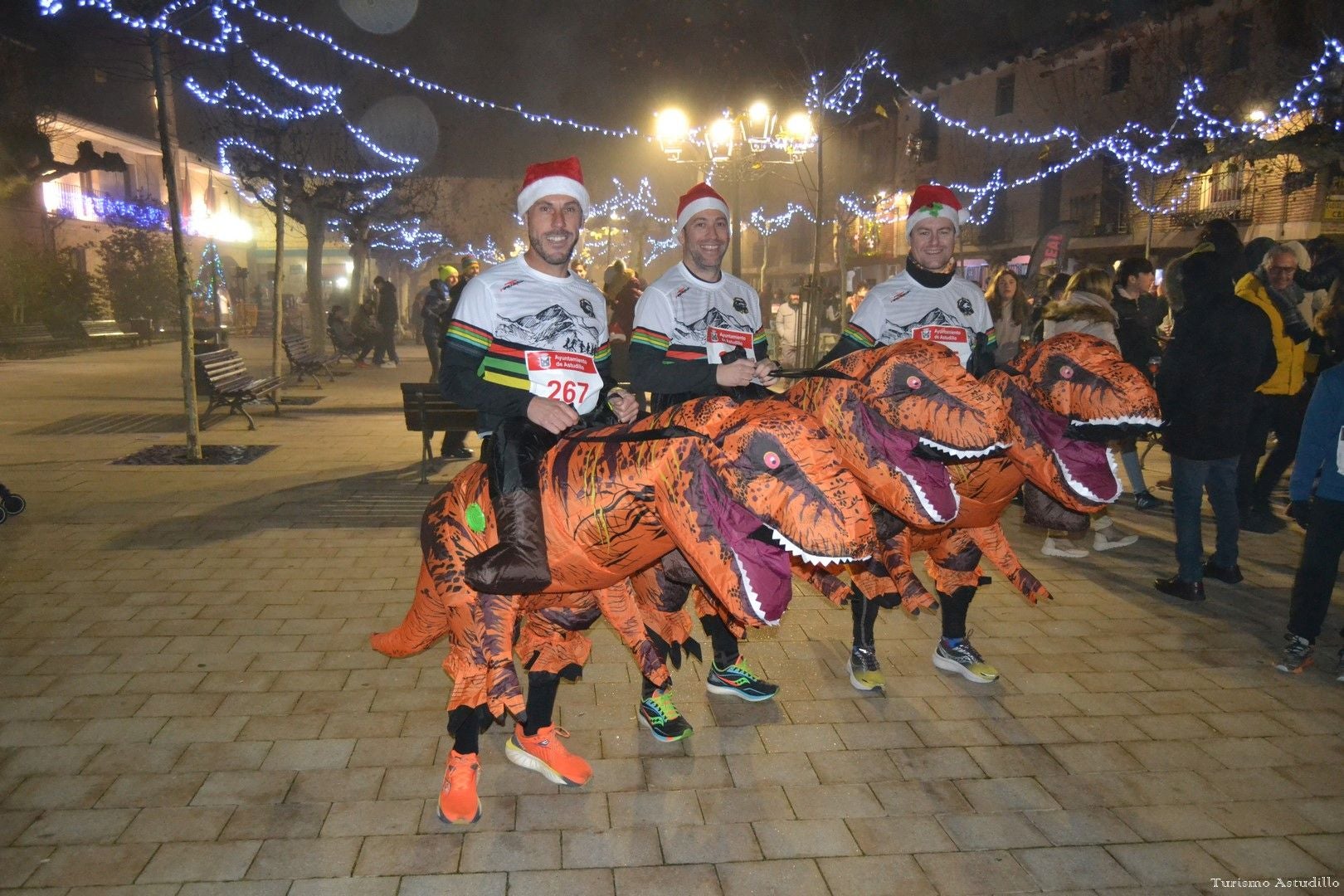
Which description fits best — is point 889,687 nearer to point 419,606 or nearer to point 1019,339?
point 419,606

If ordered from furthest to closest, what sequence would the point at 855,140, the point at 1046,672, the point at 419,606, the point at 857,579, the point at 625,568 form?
the point at 855,140
the point at 1046,672
the point at 857,579
the point at 419,606
the point at 625,568

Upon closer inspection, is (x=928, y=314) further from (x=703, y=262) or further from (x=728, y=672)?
(x=728, y=672)

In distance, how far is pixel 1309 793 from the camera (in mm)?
3688

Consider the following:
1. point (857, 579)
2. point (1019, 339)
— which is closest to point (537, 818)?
point (857, 579)

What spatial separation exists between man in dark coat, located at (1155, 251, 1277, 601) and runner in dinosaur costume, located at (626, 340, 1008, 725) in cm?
329

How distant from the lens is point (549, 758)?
375 cm

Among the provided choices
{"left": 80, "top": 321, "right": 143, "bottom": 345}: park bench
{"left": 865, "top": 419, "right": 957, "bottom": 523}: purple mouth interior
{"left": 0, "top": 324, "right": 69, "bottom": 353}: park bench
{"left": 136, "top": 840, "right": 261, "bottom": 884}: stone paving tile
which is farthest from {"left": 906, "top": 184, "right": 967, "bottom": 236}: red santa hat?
{"left": 80, "top": 321, "right": 143, "bottom": 345}: park bench

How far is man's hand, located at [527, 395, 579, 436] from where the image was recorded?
300cm

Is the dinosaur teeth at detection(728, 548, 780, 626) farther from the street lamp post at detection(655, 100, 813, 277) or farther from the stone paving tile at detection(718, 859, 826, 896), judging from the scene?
the street lamp post at detection(655, 100, 813, 277)

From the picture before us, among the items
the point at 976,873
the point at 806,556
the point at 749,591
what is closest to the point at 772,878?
the point at 976,873

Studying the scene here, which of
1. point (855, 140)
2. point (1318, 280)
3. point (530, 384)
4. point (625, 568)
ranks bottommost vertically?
point (625, 568)

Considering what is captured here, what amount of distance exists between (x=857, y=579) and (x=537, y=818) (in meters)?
Answer: 1.96

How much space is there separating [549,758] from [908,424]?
196 cm

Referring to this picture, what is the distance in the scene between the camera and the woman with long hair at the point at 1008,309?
895cm
